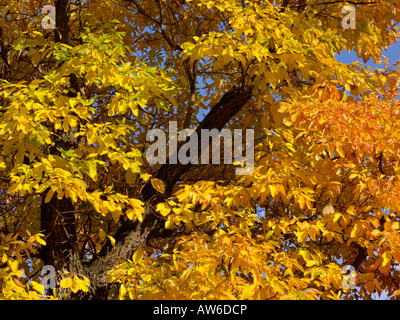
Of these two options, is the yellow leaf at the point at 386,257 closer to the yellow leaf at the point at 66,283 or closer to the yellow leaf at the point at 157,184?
the yellow leaf at the point at 157,184

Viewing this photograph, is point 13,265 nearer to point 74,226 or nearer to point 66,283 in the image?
point 66,283

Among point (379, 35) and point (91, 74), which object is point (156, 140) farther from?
point (379, 35)

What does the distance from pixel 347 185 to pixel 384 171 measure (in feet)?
1.60

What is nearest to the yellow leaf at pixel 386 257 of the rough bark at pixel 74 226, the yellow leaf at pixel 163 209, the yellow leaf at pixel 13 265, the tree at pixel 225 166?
the tree at pixel 225 166

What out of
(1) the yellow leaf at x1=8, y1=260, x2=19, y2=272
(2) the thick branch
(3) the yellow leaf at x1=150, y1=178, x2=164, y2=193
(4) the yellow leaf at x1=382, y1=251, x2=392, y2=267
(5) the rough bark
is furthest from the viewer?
(2) the thick branch

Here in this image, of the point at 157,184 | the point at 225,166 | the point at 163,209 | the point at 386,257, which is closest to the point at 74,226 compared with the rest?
the point at 157,184

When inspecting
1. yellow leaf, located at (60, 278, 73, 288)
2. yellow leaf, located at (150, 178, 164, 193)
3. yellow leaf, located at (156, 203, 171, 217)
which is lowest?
yellow leaf, located at (60, 278, 73, 288)

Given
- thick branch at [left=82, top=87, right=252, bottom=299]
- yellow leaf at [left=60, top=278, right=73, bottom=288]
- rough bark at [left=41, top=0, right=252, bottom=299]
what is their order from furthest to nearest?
thick branch at [left=82, top=87, right=252, bottom=299]
rough bark at [left=41, top=0, right=252, bottom=299]
yellow leaf at [left=60, top=278, right=73, bottom=288]

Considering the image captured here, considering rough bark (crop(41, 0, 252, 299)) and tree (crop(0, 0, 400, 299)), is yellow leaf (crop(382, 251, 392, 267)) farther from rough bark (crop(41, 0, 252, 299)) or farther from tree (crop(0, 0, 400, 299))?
rough bark (crop(41, 0, 252, 299))

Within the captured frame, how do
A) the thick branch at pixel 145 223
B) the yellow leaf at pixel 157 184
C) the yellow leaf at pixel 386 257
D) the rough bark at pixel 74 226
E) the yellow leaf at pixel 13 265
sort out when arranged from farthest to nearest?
the thick branch at pixel 145 223
the rough bark at pixel 74 226
the yellow leaf at pixel 157 184
the yellow leaf at pixel 13 265
the yellow leaf at pixel 386 257

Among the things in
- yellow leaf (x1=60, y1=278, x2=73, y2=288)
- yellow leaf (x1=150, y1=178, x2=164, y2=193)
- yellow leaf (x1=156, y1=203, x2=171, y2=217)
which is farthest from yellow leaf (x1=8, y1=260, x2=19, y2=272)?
yellow leaf (x1=150, y1=178, x2=164, y2=193)

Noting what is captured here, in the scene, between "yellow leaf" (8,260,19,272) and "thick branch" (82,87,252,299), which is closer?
"yellow leaf" (8,260,19,272)

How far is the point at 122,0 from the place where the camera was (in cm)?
730
